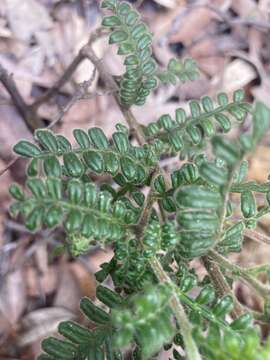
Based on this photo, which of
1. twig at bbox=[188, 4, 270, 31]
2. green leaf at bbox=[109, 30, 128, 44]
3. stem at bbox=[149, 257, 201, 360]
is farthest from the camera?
twig at bbox=[188, 4, 270, 31]

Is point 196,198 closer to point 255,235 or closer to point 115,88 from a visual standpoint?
point 255,235

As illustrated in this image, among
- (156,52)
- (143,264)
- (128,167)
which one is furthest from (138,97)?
(156,52)

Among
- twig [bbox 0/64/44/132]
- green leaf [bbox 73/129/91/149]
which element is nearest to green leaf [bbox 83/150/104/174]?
green leaf [bbox 73/129/91/149]

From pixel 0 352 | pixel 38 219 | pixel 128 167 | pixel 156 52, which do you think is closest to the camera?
pixel 38 219

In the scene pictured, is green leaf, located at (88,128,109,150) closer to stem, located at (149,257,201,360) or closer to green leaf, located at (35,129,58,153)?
green leaf, located at (35,129,58,153)

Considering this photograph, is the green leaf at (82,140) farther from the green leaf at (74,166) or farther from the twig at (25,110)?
the twig at (25,110)

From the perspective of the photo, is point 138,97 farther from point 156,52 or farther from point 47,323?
point 156,52

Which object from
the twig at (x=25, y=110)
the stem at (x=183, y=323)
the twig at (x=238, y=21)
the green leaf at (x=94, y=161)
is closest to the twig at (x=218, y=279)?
the stem at (x=183, y=323)

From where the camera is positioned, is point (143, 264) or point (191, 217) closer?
point (191, 217)
